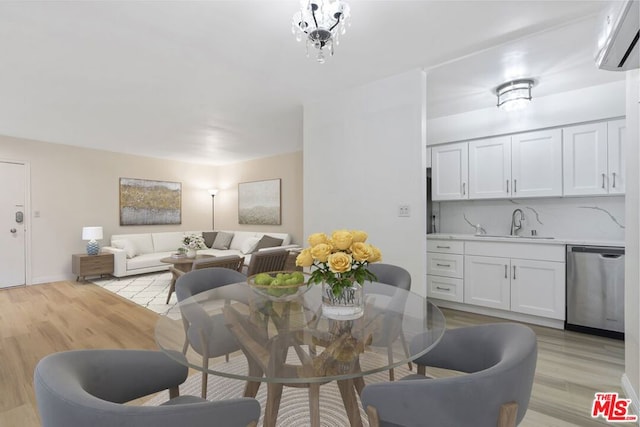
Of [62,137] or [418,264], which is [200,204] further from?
[418,264]

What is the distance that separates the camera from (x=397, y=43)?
2.33 meters

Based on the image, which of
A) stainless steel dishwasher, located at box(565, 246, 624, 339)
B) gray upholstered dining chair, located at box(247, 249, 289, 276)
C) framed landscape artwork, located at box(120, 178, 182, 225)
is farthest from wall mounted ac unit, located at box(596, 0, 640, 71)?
framed landscape artwork, located at box(120, 178, 182, 225)

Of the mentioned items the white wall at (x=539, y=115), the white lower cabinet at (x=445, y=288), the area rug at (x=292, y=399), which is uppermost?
the white wall at (x=539, y=115)

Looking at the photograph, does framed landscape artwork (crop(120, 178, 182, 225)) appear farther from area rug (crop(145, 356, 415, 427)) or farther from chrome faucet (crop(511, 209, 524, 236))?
chrome faucet (crop(511, 209, 524, 236))

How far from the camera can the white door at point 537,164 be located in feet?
10.6

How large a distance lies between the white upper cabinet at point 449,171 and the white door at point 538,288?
1.08m

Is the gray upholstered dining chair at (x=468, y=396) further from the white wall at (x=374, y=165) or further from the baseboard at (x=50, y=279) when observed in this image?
the baseboard at (x=50, y=279)

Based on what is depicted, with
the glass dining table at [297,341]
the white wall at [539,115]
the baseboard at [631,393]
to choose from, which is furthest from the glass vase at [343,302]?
the white wall at [539,115]

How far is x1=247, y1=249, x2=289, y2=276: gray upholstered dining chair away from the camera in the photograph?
3.72 m

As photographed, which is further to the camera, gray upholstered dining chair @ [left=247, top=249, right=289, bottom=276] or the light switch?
gray upholstered dining chair @ [left=247, top=249, right=289, bottom=276]

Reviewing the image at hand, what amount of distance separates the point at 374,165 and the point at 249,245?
367cm

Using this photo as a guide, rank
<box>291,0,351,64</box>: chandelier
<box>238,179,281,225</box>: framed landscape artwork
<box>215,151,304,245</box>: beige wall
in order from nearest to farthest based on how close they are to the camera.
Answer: <box>291,0,351,64</box>: chandelier, <box>215,151,304,245</box>: beige wall, <box>238,179,281,225</box>: framed landscape artwork

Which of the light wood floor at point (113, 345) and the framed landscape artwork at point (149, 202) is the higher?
the framed landscape artwork at point (149, 202)

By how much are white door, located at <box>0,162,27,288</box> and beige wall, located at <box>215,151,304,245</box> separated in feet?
11.6
